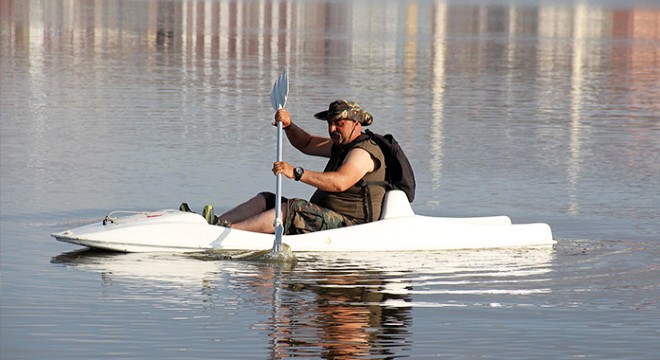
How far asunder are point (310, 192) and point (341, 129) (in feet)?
11.0

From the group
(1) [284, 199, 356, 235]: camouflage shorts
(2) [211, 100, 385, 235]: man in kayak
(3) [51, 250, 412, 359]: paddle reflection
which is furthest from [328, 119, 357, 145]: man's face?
(3) [51, 250, 412, 359]: paddle reflection

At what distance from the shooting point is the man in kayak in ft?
39.4

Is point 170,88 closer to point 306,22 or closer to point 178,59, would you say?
point 178,59

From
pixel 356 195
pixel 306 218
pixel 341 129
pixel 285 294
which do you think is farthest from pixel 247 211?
pixel 285 294

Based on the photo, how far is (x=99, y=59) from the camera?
108 ft

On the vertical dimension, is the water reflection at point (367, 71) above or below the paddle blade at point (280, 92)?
below

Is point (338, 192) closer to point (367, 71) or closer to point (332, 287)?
point (332, 287)

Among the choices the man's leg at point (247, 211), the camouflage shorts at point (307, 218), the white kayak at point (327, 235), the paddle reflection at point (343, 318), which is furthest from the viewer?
the man's leg at point (247, 211)

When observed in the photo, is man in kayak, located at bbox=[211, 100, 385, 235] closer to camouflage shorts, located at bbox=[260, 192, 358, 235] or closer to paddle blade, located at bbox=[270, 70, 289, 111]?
camouflage shorts, located at bbox=[260, 192, 358, 235]

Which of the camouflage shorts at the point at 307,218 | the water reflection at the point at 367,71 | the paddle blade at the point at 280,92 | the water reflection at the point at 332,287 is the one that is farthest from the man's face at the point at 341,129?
the water reflection at the point at 367,71

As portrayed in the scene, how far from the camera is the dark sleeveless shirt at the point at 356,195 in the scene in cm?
1220

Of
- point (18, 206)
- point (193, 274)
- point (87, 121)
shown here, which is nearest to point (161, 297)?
point (193, 274)

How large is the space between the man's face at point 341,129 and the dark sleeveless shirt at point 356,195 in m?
0.07

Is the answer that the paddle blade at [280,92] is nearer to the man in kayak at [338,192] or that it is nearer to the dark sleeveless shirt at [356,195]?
the man in kayak at [338,192]
